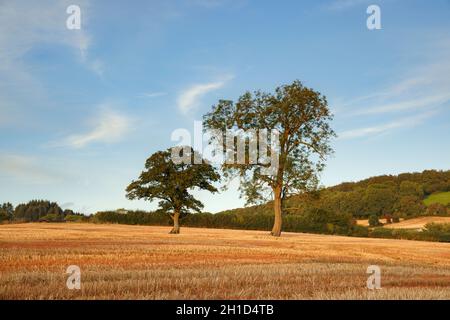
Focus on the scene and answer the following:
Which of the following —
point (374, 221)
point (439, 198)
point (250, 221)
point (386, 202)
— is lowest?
point (374, 221)

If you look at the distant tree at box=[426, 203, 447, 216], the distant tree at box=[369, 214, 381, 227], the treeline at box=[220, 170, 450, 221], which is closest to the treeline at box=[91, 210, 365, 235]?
the distant tree at box=[369, 214, 381, 227]

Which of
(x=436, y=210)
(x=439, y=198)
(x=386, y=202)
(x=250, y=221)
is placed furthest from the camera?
(x=439, y=198)

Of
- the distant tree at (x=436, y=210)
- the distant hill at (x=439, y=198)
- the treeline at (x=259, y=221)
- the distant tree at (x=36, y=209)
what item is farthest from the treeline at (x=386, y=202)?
the distant tree at (x=36, y=209)

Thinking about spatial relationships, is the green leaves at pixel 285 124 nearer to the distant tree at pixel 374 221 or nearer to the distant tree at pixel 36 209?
the distant tree at pixel 374 221

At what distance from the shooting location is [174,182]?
5216 centimetres

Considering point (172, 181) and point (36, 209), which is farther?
point (36, 209)

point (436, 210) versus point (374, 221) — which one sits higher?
point (436, 210)

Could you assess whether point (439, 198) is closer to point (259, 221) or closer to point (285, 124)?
point (259, 221)

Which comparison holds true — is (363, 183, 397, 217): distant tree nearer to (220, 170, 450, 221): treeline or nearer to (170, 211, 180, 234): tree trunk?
(220, 170, 450, 221): treeline

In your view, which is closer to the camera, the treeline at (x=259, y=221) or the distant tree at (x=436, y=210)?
the treeline at (x=259, y=221)

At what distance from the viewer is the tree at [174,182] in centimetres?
5212

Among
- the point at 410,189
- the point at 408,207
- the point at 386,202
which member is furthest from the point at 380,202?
the point at 410,189

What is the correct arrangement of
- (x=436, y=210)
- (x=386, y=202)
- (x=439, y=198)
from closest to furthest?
1. (x=386, y=202)
2. (x=436, y=210)
3. (x=439, y=198)
